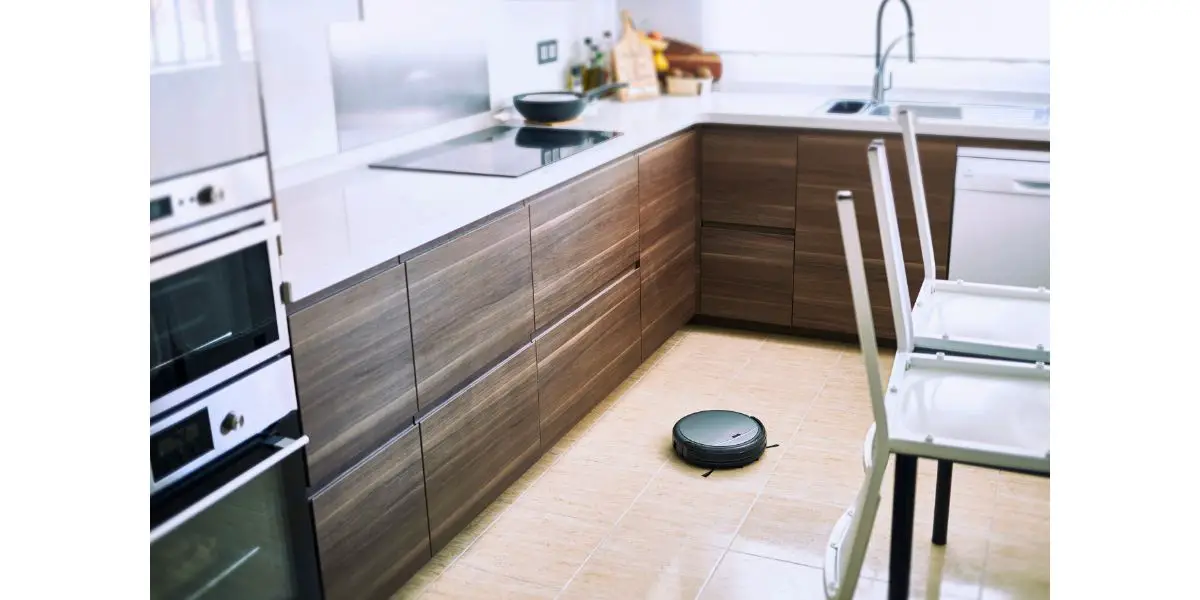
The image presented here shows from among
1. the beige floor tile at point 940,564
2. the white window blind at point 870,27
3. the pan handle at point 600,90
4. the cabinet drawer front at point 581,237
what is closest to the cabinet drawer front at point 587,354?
the cabinet drawer front at point 581,237

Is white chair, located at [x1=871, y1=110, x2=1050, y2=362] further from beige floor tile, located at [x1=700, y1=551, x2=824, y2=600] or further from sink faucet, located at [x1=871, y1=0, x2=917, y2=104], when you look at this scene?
sink faucet, located at [x1=871, y1=0, x2=917, y2=104]

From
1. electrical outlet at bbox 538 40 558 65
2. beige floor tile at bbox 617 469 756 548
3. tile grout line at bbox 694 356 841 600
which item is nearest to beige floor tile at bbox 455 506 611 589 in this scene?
beige floor tile at bbox 617 469 756 548

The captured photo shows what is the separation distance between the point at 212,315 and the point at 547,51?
248 cm

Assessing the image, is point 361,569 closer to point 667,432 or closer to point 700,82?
point 667,432

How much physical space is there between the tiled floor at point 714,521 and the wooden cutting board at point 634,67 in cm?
125

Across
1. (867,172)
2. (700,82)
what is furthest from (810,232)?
(700,82)

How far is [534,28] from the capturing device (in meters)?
3.83

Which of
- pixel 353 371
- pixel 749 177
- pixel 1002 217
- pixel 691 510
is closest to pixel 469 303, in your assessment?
pixel 353 371

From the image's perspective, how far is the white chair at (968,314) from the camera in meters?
2.28

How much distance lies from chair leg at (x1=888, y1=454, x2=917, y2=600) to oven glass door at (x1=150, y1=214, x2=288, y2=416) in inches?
43.8

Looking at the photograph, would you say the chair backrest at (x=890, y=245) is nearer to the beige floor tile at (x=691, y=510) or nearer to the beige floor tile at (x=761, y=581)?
the beige floor tile at (x=761, y=581)

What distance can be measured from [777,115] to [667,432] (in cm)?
121

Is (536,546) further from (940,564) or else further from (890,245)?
(890,245)
